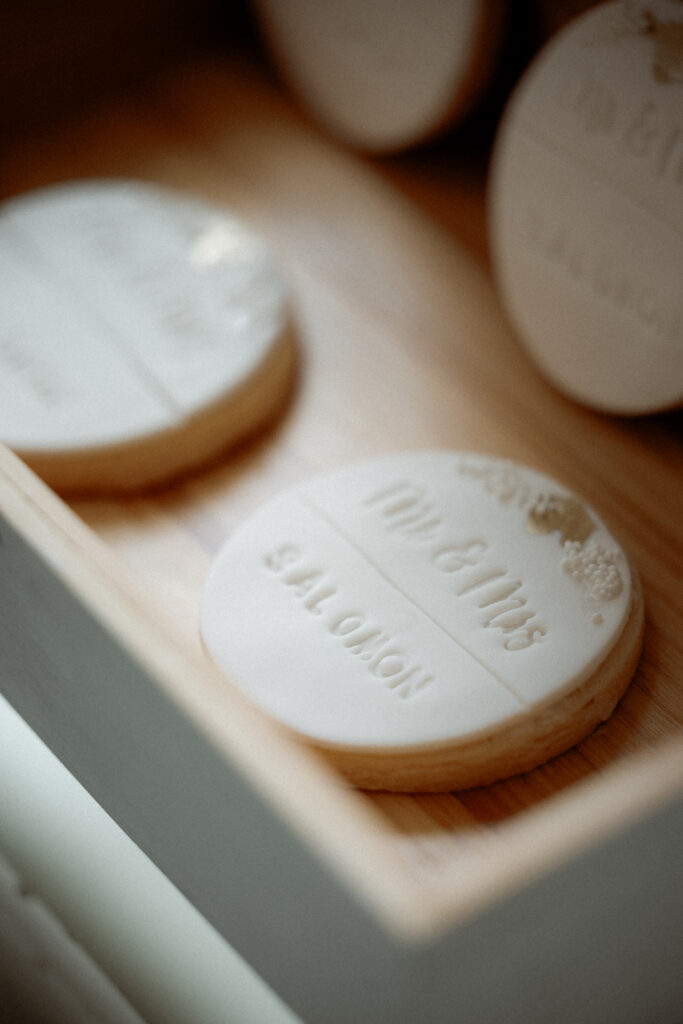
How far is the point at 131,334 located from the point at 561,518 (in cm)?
36

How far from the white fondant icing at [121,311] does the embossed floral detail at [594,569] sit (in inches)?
10.9

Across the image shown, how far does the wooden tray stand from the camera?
37cm

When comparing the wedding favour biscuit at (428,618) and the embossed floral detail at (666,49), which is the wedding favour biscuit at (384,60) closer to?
the embossed floral detail at (666,49)

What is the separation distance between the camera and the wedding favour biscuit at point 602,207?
636mm

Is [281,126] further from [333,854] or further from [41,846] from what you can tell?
[333,854]

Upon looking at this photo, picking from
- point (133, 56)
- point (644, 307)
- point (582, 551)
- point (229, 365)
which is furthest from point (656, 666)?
point (133, 56)

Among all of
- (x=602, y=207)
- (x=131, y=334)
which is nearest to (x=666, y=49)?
(x=602, y=207)

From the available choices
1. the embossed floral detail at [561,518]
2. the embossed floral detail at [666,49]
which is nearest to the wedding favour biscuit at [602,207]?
the embossed floral detail at [666,49]

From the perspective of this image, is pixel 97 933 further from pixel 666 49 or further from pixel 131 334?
pixel 666 49

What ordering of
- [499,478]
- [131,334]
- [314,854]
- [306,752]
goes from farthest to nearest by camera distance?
[131,334], [499,478], [306,752], [314,854]

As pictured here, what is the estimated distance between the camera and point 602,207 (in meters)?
0.67

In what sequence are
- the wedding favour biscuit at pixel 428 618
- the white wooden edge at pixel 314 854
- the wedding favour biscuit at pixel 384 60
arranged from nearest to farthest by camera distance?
the white wooden edge at pixel 314 854, the wedding favour biscuit at pixel 428 618, the wedding favour biscuit at pixel 384 60

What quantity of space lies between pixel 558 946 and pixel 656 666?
245 millimetres

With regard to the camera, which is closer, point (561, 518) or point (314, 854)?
point (314, 854)
